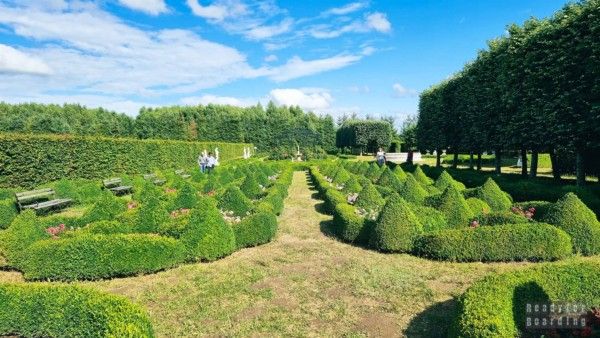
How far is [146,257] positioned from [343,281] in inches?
160

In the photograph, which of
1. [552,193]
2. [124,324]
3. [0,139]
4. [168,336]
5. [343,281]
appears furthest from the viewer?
[0,139]

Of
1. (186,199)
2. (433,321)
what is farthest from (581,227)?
(186,199)

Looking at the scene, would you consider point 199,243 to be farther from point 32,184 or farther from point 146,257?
point 32,184

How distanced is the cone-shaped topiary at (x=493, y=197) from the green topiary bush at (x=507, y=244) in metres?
3.59

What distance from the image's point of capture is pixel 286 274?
8.33 m

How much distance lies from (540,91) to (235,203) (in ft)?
48.5

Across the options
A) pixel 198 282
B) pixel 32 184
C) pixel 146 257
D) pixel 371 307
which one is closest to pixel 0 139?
pixel 32 184

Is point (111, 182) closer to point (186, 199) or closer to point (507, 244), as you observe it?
point (186, 199)

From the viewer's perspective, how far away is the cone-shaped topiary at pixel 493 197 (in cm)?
1239

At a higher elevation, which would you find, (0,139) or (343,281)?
(0,139)

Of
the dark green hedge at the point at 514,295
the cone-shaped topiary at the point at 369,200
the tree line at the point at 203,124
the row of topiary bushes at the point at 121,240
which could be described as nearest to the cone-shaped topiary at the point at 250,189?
the row of topiary bushes at the point at 121,240

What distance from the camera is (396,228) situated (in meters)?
9.59

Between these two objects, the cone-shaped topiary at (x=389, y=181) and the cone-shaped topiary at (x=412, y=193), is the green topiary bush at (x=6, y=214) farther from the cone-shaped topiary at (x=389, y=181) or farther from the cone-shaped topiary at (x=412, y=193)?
the cone-shaped topiary at (x=389, y=181)

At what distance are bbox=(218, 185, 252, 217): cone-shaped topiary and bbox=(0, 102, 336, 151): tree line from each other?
55918 millimetres
